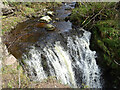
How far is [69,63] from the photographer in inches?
232

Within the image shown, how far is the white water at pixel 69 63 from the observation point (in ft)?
16.9

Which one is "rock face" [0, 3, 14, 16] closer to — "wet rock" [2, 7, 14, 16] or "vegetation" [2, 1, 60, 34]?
"wet rock" [2, 7, 14, 16]

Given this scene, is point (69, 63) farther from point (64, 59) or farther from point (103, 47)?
point (103, 47)

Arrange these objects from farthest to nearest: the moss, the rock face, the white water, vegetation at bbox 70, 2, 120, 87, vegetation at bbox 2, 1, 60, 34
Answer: the rock face
vegetation at bbox 2, 1, 60, 34
the moss
vegetation at bbox 70, 2, 120, 87
the white water

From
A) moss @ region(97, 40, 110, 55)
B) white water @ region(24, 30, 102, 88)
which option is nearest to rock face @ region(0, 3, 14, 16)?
white water @ region(24, 30, 102, 88)

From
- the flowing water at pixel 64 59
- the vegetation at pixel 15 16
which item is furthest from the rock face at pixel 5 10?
the flowing water at pixel 64 59

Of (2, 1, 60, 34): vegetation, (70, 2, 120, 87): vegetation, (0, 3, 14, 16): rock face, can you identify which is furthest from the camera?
(0, 3, 14, 16): rock face

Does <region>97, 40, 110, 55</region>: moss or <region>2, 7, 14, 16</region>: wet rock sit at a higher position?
<region>2, 7, 14, 16</region>: wet rock

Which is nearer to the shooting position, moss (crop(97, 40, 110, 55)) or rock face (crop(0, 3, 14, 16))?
moss (crop(97, 40, 110, 55))

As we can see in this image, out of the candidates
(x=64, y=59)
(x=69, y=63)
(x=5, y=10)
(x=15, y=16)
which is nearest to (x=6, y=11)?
(x=5, y=10)

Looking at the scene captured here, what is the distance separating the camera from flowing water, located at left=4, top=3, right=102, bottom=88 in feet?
17.0

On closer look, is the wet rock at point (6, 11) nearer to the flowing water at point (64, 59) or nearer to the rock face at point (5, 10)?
the rock face at point (5, 10)

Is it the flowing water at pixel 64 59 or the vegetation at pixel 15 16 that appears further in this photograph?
the vegetation at pixel 15 16


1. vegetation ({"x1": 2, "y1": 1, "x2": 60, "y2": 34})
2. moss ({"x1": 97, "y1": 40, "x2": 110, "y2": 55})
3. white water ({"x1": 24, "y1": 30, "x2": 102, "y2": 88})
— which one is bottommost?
A: white water ({"x1": 24, "y1": 30, "x2": 102, "y2": 88})
